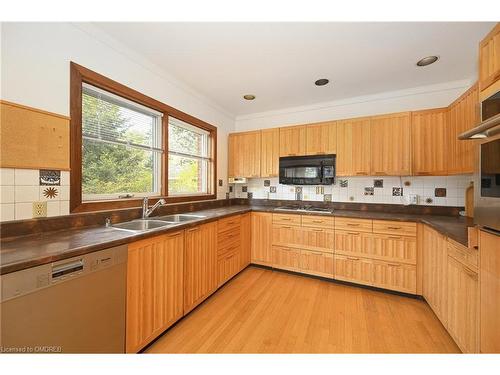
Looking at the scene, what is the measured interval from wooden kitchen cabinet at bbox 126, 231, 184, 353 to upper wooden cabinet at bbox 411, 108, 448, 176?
9.20 feet

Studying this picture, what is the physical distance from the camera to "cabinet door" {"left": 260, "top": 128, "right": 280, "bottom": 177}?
10.8ft

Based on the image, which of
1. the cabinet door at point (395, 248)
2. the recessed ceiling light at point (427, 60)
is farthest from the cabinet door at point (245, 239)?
the recessed ceiling light at point (427, 60)

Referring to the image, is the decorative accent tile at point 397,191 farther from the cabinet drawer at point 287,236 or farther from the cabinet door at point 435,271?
the cabinet drawer at point 287,236

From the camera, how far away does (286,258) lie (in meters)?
2.88

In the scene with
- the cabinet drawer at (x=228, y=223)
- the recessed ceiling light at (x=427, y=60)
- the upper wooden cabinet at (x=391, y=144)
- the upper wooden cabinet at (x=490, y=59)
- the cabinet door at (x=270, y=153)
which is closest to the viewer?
the upper wooden cabinet at (x=490, y=59)

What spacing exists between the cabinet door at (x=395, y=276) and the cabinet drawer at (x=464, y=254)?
30.0 inches

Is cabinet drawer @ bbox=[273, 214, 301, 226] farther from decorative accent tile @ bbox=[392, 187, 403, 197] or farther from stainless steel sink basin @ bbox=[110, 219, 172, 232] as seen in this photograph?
stainless steel sink basin @ bbox=[110, 219, 172, 232]

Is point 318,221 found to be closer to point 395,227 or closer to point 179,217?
point 395,227

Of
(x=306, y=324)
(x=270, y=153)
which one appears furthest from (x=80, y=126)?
(x=306, y=324)

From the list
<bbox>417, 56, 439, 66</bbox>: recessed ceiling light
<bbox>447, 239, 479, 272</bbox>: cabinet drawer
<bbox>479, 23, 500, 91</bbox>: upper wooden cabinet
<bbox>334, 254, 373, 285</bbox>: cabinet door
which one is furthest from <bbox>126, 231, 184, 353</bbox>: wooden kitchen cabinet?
<bbox>417, 56, 439, 66</bbox>: recessed ceiling light

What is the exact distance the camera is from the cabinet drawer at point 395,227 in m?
2.26

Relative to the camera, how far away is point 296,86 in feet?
8.84

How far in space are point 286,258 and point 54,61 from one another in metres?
3.05

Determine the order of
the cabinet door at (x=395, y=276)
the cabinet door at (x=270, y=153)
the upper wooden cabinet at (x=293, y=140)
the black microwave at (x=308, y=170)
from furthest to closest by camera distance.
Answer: the cabinet door at (x=270, y=153) → the upper wooden cabinet at (x=293, y=140) → the black microwave at (x=308, y=170) → the cabinet door at (x=395, y=276)
